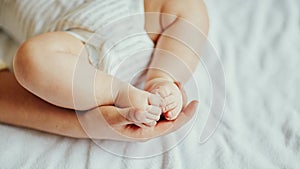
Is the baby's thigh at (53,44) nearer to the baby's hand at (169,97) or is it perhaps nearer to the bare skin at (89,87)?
the bare skin at (89,87)

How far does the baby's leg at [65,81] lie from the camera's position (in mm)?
545

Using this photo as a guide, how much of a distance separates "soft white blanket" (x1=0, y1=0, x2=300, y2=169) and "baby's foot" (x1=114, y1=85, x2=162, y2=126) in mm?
63

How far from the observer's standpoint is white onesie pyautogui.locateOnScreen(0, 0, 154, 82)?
0.62 m

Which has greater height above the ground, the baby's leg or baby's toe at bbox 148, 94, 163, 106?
baby's toe at bbox 148, 94, 163, 106

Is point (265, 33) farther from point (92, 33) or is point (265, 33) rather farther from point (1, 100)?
point (1, 100)

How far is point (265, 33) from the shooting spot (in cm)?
76

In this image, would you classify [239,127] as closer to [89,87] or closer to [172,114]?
[172,114]

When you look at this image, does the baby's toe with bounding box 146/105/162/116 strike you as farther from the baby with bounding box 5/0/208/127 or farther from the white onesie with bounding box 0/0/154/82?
the white onesie with bounding box 0/0/154/82

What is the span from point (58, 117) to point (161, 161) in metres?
0.15

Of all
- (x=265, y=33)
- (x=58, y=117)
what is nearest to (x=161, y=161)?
(x=58, y=117)

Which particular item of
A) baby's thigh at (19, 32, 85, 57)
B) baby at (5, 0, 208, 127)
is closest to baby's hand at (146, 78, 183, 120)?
baby at (5, 0, 208, 127)

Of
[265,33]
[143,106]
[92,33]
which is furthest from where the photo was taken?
[265,33]

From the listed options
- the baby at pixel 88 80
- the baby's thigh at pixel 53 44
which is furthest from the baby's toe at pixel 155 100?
the baby's thigh at pixel 53 44

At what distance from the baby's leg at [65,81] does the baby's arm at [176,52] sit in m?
0.03
